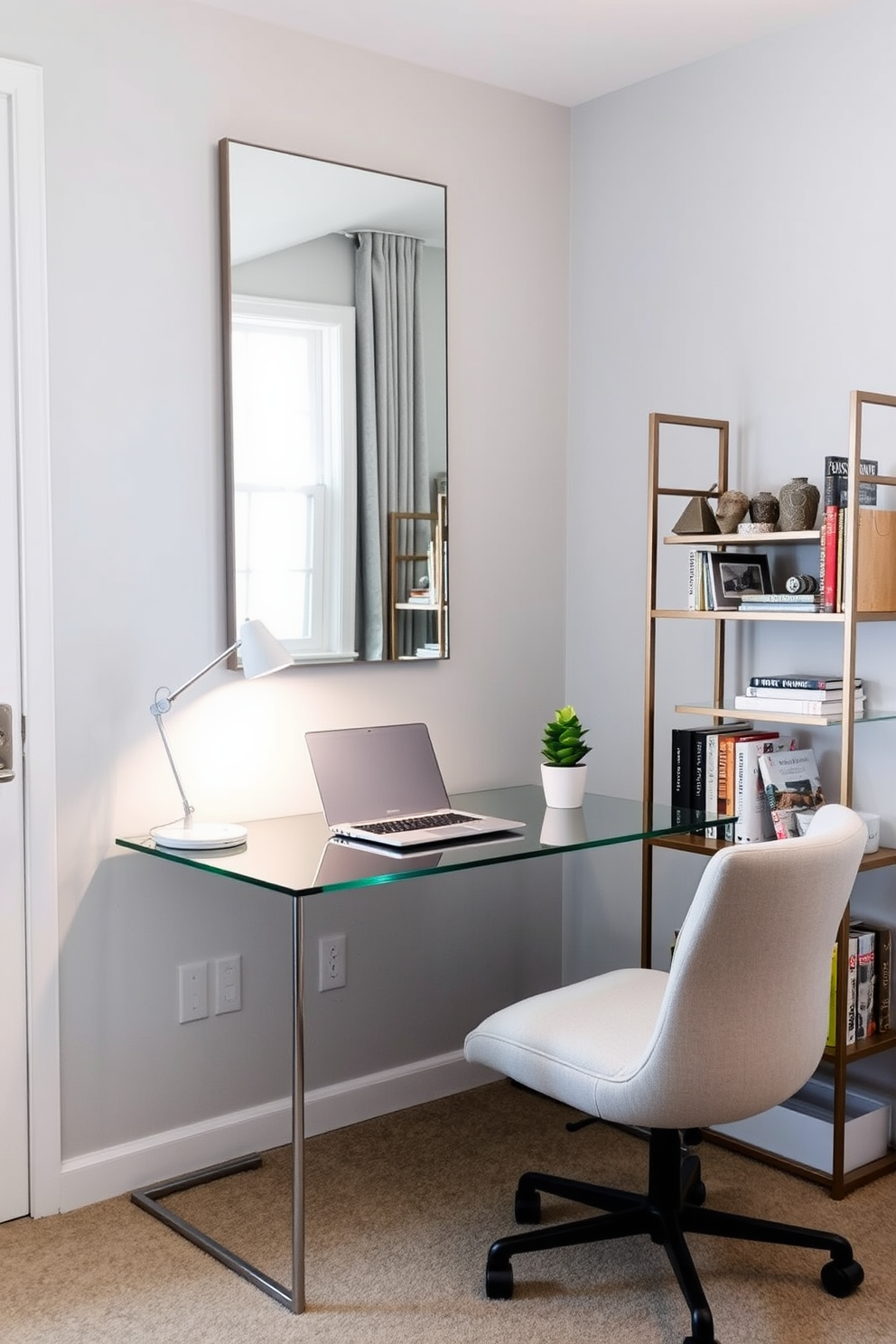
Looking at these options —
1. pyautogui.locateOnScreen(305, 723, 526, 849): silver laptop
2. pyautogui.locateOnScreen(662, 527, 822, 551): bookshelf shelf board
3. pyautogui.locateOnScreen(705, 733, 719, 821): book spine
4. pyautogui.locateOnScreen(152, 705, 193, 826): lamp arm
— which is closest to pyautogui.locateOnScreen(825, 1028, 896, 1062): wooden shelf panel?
pyautogui.locateOnScreen(705, 733, 719, 821): book spine

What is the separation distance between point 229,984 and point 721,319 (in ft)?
6.18

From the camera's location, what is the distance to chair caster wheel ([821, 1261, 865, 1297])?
2.21 metres

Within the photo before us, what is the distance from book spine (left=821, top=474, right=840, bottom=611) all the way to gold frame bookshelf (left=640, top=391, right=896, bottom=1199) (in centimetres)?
2

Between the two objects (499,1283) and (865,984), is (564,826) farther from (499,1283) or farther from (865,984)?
(499,1283)

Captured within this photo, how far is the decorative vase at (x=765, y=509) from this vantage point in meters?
2.80

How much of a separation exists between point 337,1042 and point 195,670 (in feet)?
3.08

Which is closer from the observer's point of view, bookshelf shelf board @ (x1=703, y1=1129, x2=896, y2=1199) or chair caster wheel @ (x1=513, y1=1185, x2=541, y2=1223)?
chair caster wheel @ (x1=513, y1=1185, x2=541, y2=1223)

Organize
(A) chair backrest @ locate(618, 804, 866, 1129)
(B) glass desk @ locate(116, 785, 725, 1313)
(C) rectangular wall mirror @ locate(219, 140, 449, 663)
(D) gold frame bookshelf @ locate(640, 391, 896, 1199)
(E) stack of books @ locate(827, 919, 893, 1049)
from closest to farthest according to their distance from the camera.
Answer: (A) chair backrest @ locate(618, 804, 866, 1129) → (B) glass desk @ locate(116, 785, 725, 1313) → (D) gold frame bookshelf @ locate(640, 391, 896, 1199) → (E) stack of books @ locate(827, 919, 893, 1049) → (C) rectangular wall mirror @ locate(219, 140, 449, 663)

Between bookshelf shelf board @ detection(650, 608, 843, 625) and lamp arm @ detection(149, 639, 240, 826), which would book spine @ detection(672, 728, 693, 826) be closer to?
bookshelf shelf board @ detection(650, 608, 843, 625)

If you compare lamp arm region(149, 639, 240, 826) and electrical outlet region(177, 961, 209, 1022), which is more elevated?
lamp arm region(149, 639, 240, 826)

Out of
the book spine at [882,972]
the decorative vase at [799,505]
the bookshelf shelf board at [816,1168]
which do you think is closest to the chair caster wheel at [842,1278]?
the bookshelf shelf board at [816,1168]

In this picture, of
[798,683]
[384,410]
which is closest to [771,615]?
[798,683]

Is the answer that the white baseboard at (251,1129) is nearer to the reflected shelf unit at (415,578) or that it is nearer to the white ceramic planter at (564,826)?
the white ceramic planter at (564,826)

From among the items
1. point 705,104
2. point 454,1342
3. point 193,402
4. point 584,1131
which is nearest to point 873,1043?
point 584,1131
